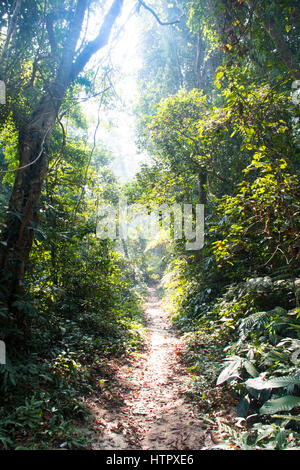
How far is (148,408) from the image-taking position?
365 cm

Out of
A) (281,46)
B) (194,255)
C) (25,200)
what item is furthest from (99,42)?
(194,255)

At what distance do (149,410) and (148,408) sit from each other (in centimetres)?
6

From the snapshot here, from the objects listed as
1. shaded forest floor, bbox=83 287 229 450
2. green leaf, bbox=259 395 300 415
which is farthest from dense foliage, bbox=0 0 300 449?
shaded forest floor, bbox=83 287 229 450

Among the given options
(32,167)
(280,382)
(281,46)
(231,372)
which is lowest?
(231,372)

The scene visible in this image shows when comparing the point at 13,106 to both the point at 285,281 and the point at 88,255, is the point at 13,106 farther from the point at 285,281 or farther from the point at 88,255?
the point at 285,281

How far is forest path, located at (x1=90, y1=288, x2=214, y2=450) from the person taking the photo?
111 inches

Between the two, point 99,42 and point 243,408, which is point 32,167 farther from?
point 243,408

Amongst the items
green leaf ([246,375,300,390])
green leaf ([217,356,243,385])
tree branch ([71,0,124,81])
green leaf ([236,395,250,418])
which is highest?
tree branch ([71,0,124,81])

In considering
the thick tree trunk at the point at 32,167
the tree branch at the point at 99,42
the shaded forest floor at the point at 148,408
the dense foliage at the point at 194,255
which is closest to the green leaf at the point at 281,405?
the dense foliage at the point at 194,255

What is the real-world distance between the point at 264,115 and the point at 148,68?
609 inches

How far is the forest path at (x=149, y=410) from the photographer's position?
9.25 feet

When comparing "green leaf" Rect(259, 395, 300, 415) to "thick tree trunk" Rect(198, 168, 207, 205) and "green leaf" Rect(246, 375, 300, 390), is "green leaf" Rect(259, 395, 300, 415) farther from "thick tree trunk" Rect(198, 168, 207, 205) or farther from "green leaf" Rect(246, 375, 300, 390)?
"thick tree trunk" Rect(198, 168, 207, 205)

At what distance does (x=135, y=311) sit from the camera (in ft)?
30.4

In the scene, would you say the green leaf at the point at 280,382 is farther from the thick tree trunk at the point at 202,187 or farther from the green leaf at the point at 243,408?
the thick tree trunk at the point at 202,187
